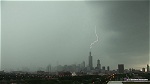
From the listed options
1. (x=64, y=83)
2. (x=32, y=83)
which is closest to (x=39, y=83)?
(x=32, y=83)

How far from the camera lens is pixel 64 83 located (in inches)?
4151

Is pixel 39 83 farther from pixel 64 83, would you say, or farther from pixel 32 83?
pixel 64 83

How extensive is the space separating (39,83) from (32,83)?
9.22 feet

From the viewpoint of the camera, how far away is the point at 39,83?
106062 mm

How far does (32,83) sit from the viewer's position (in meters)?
106

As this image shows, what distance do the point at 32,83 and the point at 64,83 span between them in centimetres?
1258

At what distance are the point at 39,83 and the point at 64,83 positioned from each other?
9776 millimetres
